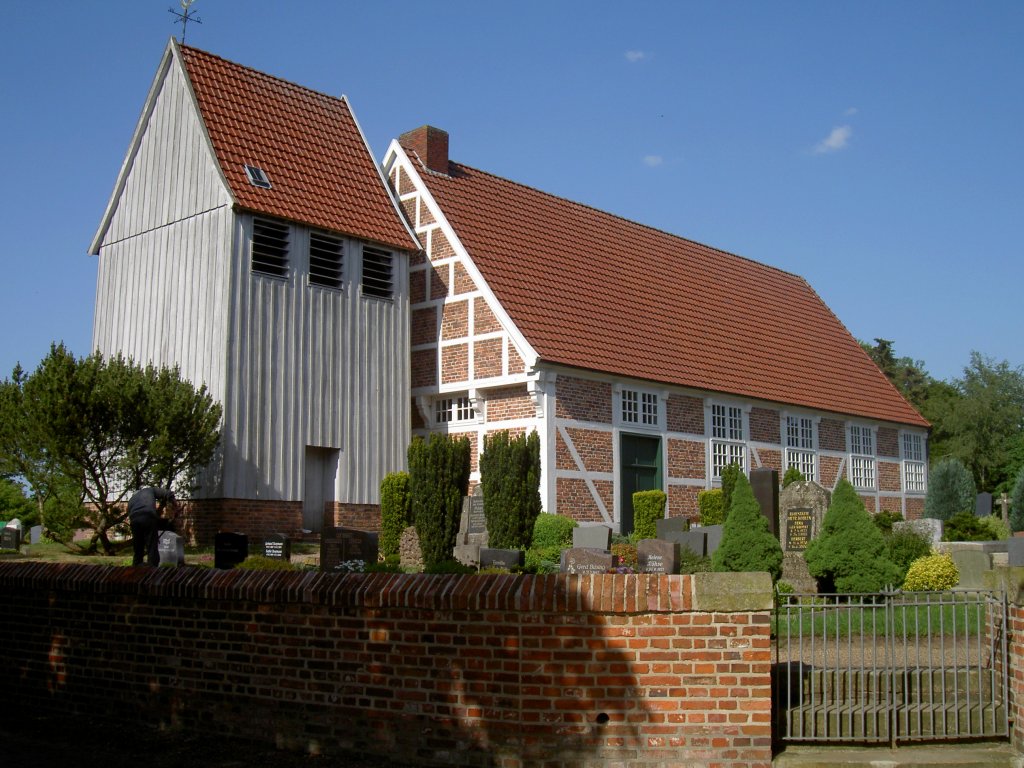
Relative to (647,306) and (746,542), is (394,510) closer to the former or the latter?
(746,542)

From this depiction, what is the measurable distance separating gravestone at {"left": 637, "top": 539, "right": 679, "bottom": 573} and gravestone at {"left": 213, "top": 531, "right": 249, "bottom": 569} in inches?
229

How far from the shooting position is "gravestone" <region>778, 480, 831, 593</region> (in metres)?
19.0

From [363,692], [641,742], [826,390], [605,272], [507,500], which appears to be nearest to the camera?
[641,742]

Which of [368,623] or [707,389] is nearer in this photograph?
[368,623]

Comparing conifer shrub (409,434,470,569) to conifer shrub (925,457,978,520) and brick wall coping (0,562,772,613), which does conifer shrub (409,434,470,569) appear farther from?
conifer shrub (925,457,978,520)

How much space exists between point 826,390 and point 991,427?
31.7m

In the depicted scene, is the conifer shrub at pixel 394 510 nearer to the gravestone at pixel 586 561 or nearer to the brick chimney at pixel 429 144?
the gravestone at pixel 586 561

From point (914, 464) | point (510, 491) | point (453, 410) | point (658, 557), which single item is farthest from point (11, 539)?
point (914, 464)

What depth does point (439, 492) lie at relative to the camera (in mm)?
20719

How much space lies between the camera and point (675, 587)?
726cm

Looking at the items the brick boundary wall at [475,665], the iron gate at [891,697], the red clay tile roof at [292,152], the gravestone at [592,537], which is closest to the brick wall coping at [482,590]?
the brick boundary wall at [475,665]

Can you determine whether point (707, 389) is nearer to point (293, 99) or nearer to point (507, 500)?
point (507, 500)

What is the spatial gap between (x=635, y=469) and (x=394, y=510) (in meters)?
5.92

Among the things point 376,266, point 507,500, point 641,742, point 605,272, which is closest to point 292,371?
point 376,266
